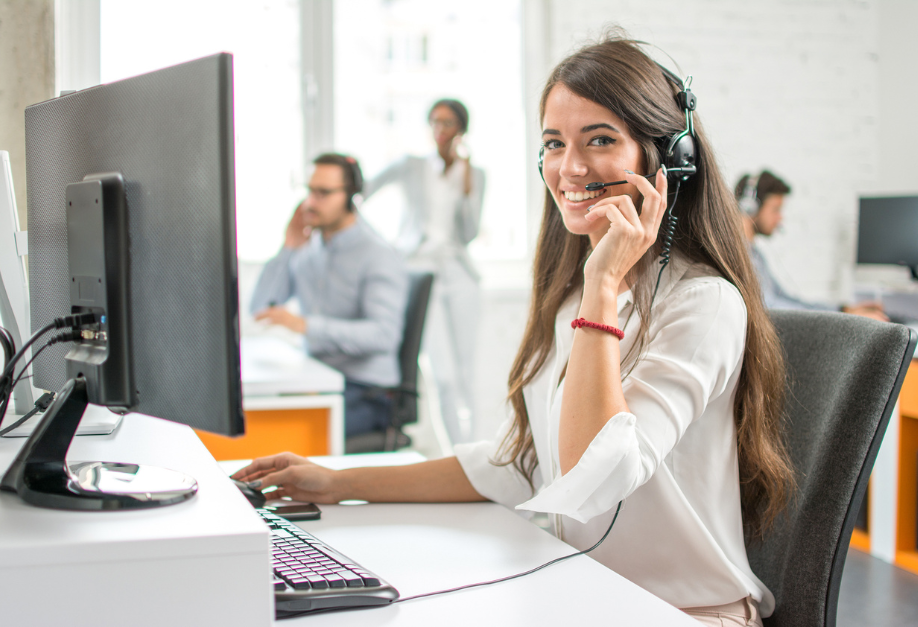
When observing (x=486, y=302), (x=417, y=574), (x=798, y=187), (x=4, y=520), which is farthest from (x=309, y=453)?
(x=798, y=187)

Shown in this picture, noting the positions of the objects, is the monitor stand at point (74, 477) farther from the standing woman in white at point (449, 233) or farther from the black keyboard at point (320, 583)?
the standing woman in white at point (449, 233)

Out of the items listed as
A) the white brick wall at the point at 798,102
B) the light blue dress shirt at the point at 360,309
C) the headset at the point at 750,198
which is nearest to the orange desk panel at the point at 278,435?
the light blue dress shirt at the point at 360,309

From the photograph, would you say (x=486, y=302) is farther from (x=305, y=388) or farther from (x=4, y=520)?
(x=4, y=520)

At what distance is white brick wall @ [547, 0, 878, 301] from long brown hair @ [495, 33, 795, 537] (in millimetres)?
3179

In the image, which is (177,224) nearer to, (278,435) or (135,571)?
(135,571)

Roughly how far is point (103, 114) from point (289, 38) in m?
3.13

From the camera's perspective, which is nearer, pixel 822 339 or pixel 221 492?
pixel 221 492

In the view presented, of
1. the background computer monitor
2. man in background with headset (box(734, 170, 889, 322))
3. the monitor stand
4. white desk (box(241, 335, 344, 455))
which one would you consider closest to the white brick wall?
man in background with headset (box(734, 170, 889, 322))

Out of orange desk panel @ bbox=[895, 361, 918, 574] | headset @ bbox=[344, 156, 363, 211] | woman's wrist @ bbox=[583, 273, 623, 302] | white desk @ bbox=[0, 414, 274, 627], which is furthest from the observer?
headset @ bbox=[344, 156, 363, 211]

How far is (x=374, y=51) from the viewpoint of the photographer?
12.2 ft

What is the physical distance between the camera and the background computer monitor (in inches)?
23.1

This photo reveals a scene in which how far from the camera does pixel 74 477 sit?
650 mm

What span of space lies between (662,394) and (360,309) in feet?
6.44

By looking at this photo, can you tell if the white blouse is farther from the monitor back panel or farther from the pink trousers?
the monitor back panel
